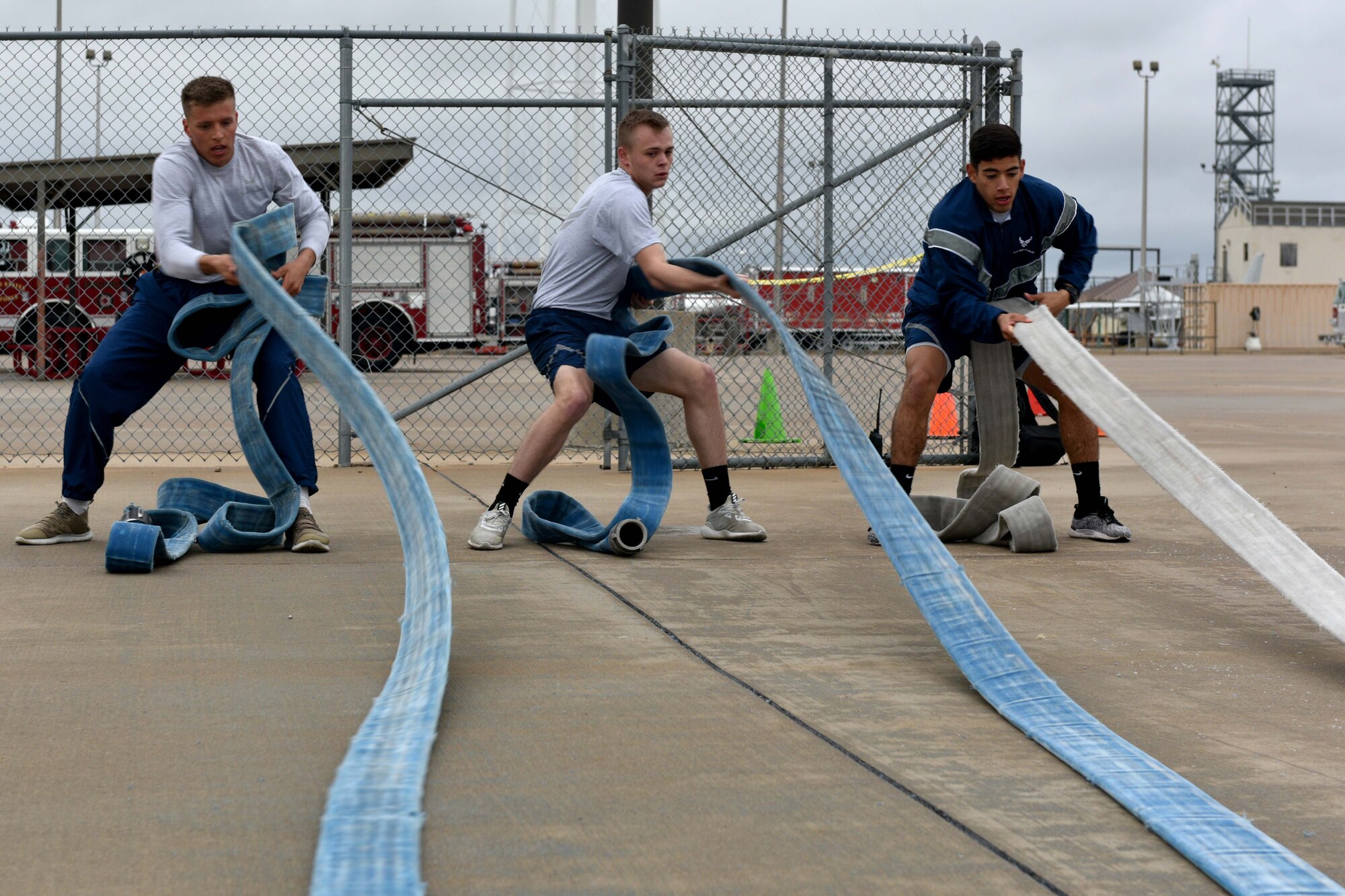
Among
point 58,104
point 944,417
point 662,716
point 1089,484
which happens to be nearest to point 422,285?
point 58,104

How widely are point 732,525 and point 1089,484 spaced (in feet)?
4.95

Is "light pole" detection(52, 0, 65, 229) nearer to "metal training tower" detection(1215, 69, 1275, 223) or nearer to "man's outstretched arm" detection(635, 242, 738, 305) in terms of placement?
"man's outstretched arm" detection(635, 242, 738, 305)

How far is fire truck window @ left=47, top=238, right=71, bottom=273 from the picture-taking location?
69.6 ft

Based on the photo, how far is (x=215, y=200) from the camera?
5660 mm

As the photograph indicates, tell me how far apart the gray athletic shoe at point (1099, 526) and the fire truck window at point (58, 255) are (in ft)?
60.2

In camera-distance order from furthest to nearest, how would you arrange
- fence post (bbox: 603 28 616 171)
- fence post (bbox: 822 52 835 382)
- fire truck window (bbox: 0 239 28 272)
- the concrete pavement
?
1. fire truck window (bbox: 0 239 28 272)
2. fence post (bbox: 822 52 835 382)
3. fence post (bbox: 603 28 616 171)
4. the concrete pavement

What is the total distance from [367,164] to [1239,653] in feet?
30.8

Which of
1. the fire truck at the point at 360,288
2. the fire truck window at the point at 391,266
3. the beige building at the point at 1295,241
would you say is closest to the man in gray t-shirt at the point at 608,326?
the fire truck at the point at 360,288

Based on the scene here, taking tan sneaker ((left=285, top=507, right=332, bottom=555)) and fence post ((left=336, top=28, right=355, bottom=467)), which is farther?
fence post ((left=336, top=28, right=355, bottom=467))

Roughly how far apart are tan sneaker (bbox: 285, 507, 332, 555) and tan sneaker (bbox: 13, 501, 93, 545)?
84 cm

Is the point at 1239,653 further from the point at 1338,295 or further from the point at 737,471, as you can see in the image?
the point at 1338,295

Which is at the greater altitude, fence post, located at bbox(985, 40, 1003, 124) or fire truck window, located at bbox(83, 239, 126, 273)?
fire truck window, located at bbox(83, 239, 126, 273)

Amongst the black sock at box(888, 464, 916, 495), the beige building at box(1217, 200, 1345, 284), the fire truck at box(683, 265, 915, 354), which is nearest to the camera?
the black sock at box(888, 464, 916, 495)

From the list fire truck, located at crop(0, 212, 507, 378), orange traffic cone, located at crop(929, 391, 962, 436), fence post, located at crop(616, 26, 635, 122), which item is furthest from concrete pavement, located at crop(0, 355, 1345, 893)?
→ fire truck, located at crop(0, 212, 507, 378)
